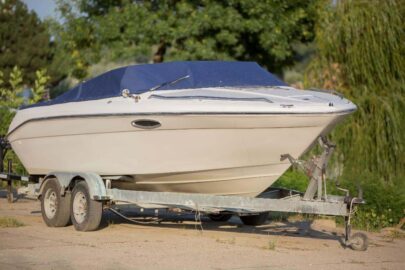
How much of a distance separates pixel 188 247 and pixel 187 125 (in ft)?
5.17

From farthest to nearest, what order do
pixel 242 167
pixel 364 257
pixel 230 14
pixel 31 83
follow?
1. pixel 31 83
2. pixel 230 14
3. pixel 242 167
4. pixel 364 257

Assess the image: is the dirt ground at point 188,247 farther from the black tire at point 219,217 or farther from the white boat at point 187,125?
the white boat at point 187,125

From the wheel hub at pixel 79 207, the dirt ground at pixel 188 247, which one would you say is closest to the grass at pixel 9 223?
the dirt ground at pixel 188 247

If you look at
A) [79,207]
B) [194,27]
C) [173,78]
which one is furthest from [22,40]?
[173,78]

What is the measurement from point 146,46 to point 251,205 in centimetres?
1606

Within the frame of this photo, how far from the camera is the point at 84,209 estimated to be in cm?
1167

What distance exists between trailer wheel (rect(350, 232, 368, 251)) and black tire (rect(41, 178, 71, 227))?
13.8 ft

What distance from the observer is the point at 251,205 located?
1045 centimetres

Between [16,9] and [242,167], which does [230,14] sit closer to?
[242,167]

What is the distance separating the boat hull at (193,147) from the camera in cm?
1039

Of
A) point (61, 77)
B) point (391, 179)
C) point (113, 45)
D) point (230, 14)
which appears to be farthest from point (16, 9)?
point (391, 179)

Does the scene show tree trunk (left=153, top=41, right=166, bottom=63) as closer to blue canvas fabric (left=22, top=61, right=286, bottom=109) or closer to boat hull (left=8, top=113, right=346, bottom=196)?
blue canvas fabric (left=22, top=61, right=286, bottom=109)

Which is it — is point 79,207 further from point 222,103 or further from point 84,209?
point 222,103

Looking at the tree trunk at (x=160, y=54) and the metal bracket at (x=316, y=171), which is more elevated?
the tree trunk at (x=160, y=54)
